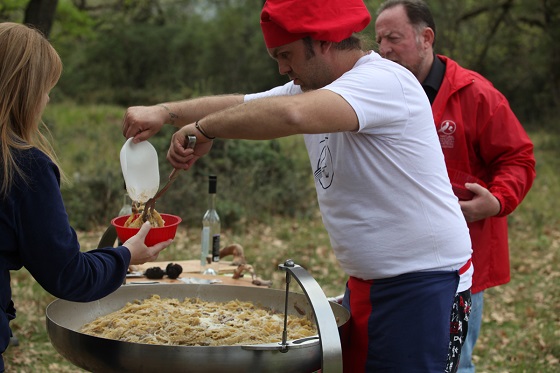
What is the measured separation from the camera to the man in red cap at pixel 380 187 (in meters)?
2.19

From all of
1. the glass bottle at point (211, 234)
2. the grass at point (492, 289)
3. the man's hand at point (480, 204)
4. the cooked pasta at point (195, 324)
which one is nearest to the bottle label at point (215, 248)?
the glass bottle at point (211, 234)

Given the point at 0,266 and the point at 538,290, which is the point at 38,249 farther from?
the point at 538,290

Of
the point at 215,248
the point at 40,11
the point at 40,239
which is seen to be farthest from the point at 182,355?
the point at 40,11

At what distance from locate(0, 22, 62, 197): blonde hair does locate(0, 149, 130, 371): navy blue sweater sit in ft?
0.22

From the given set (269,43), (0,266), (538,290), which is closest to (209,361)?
(0,266)

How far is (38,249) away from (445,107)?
2.05 m

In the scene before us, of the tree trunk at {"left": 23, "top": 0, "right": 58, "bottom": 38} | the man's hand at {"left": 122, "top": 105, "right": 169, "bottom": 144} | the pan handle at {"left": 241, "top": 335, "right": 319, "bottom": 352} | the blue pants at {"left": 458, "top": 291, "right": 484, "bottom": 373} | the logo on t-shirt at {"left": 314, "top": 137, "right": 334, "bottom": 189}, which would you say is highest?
the tree trunk at {"left": 23, "top": 0, "right": 58, "bottom": 38}

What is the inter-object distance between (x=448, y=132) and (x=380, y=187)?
3.82 ft

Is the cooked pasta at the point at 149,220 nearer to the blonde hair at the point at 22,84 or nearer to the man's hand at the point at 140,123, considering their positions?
the man's hand at the point at 140,123

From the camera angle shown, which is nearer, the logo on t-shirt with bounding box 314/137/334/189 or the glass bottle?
the logo on t-shirt with bounding box 314/137/334/189

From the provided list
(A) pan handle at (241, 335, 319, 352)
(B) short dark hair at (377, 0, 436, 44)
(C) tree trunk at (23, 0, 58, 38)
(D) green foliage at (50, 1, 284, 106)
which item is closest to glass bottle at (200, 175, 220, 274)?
(B) short dark hair at (377, 0, 436, 44)

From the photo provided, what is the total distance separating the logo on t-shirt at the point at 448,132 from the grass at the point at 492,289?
8.68 feet

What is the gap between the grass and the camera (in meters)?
5.39

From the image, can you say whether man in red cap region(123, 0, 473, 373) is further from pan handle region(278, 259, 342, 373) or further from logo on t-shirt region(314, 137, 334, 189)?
pan handle region(278, 259, 342, 373)
